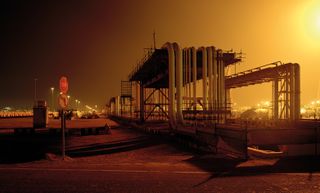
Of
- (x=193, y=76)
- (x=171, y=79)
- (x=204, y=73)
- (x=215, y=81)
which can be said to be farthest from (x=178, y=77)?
(x=215, y=81)

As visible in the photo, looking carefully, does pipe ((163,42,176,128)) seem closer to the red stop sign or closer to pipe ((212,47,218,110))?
pipe ((212,47,218,110))

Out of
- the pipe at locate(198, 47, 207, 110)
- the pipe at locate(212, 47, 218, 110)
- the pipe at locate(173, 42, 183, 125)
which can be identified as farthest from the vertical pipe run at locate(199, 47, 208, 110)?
the pipe at locate(173, 42, 183, 125)

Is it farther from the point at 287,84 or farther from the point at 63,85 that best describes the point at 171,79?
the point at 63,85

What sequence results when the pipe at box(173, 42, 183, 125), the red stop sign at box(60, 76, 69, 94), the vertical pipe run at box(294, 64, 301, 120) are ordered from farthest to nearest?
the pipe at box(173, 42, 183, 125)
the vertical pipe run at box(294, 64, 301, 120)
the red stop sign at box(60, 76, 69, 94)

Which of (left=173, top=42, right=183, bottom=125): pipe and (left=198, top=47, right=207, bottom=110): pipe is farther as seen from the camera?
(left=198, top=47, right=207, bottom=110): pipe

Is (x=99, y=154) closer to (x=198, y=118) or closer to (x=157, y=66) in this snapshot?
(x=198, y=118)

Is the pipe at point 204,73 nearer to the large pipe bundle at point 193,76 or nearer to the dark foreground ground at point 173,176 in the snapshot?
the large pipe bundle at point 193,76

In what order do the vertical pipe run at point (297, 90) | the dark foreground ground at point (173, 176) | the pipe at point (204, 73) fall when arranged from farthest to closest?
the pipe at point (204, 73) → the vertical pipe run at point (297, 90) → the dark foreground ground at point (173, 176)

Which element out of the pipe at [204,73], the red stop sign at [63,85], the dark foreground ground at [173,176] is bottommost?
the dark foreground ground at [173,176]

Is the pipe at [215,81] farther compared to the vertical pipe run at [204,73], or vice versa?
the pipe at [215,81]

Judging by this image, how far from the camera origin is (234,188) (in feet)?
26.4

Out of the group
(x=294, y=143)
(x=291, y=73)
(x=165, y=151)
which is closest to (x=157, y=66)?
(x=291, y=73)

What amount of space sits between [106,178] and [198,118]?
2031 cm

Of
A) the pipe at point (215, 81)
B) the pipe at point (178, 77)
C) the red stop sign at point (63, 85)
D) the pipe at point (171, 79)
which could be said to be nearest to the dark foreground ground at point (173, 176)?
the red stop sign at point (63, 85)
